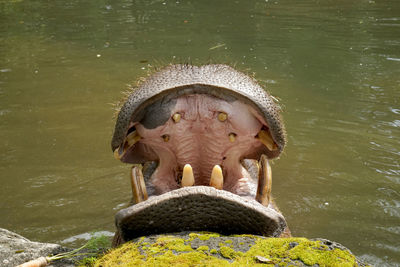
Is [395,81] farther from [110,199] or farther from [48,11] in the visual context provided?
[48,11]

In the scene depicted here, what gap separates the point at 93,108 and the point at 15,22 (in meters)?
7.08

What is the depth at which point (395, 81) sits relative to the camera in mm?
7980

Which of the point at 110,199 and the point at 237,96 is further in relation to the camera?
the point at 110,199

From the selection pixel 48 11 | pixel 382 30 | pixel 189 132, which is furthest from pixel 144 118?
pixel 48 11

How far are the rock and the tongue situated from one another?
0.49 m

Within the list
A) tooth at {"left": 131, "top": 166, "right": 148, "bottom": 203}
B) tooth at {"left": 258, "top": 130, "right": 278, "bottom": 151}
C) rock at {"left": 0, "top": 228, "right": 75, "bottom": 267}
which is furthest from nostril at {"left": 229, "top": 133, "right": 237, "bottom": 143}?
rock at {"left": 0, "top": 228, "right": 75, "bottom": 267}

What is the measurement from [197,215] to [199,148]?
63 centimetres

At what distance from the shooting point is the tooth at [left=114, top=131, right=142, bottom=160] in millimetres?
2734

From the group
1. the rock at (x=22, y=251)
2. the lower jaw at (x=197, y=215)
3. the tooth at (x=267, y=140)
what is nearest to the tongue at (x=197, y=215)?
the lower jaw at (x=197, y=215)

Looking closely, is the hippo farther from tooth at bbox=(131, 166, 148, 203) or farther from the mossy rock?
the mossy rock

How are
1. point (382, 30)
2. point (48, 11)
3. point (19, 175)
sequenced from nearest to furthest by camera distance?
point (19, 175), point (382, 30), point (48, 11)

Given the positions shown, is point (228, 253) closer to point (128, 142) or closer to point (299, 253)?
point (299, 253)

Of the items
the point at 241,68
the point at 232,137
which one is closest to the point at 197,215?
the point at 232,137

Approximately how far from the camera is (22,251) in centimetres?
281
